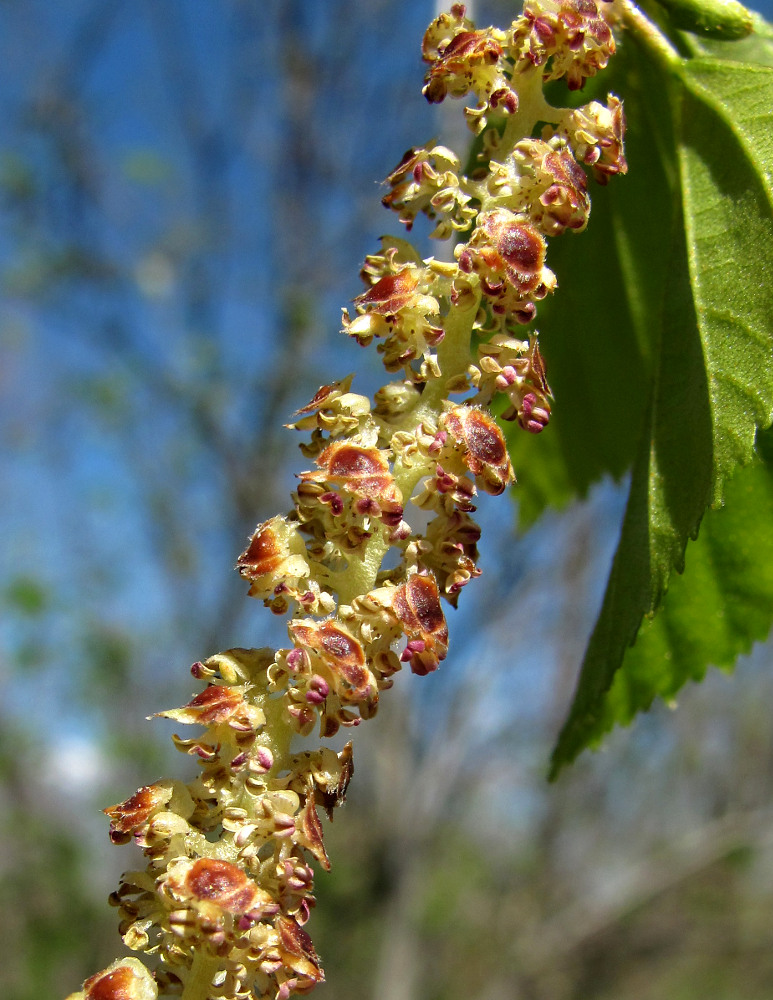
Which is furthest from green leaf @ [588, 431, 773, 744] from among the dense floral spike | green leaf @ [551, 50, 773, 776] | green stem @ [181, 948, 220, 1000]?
green stem @ [181, 948, 220, 1000]

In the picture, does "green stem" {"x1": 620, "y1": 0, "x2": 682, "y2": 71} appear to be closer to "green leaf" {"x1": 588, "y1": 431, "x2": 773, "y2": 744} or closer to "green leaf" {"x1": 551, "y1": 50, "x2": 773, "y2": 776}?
"green leaf" {"x1": 551, "y1": 50, "x2": 773, "y2": 776}

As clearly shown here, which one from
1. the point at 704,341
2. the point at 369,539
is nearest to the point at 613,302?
the point at 704,341

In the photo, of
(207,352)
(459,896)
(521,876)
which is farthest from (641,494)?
(459,896)

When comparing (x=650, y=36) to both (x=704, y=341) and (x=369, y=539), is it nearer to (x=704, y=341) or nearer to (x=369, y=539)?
(x=704, y=341)

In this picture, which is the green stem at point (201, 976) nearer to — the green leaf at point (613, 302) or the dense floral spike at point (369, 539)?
the dense floral spike at point (369, 539)

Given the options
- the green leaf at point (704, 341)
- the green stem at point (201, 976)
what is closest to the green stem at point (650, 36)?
the green leaf at point (704, 341)

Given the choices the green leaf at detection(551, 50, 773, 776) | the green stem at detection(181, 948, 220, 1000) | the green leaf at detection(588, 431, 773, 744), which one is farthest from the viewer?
the green leaf at detection(588, 431, 773, 744)

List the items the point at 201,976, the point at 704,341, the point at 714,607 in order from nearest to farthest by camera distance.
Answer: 1. the point at 201,976
2. the point at 704,341
3. the point at 714,607
